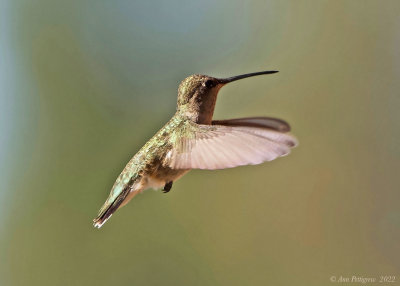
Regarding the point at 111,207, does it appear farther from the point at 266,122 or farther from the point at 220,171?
the point at 220,171

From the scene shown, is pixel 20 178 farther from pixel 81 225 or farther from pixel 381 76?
pixel 381 76

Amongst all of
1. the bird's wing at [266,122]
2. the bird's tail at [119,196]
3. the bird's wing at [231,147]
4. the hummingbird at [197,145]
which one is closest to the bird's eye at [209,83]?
the hummingbird at [197,145]

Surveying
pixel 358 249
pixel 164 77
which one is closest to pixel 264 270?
pixel 358 249

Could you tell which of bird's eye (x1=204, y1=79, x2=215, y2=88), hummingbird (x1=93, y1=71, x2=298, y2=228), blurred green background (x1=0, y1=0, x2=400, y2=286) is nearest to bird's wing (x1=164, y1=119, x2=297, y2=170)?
hummingbird (x1=93, y1=71, x2=298, y2=228)

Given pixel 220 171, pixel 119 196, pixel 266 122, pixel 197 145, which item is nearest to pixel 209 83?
pixel 266 122

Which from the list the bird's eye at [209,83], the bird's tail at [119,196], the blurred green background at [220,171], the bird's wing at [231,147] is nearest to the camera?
the bird's wing at [231,147]

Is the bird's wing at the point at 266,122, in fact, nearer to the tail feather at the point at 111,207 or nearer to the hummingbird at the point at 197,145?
the hummingbird at the point at 197,145

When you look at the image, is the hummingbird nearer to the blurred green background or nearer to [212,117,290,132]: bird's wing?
[212,117,290,132]: bird's wing
